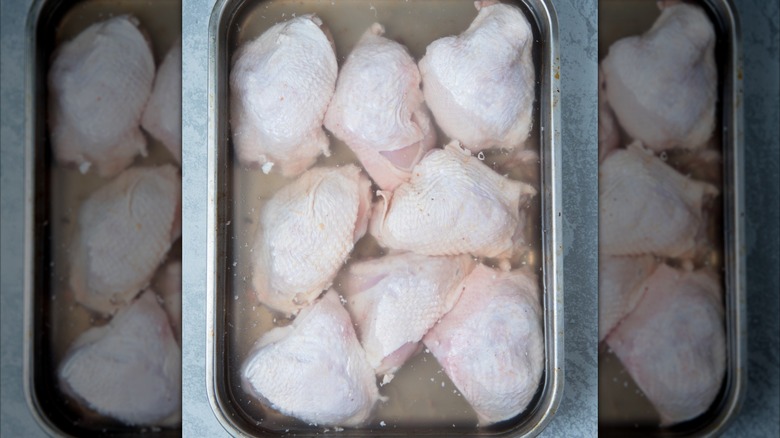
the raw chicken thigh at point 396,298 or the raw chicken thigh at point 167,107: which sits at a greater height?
the raw chicken thigh at point 167,107

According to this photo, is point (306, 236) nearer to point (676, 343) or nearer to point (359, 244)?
point (359, 244)

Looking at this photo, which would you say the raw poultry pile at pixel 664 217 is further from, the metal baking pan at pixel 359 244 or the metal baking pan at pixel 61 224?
the metal baking pan at pixel 61 224

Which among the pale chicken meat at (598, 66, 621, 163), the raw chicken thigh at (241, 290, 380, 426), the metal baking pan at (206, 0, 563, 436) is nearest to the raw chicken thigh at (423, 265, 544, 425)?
the metal baking pan at (206, 0, 563, 436)

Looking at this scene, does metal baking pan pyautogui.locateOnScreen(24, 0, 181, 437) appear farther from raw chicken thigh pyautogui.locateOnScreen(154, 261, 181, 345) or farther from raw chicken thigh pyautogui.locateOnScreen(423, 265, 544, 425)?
raw chicken thigh pyautogui.locateOnScreen(423, 265, 544, 425)

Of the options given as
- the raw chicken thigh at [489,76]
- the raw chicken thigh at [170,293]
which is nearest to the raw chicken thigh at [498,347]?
the raw chicken thigh at [489,76]

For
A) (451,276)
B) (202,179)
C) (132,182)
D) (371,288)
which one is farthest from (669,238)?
(132,182)

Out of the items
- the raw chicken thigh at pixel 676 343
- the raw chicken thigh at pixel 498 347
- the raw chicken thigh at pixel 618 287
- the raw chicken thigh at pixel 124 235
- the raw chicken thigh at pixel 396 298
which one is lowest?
the raw chicken thigh at pixel 676 343
